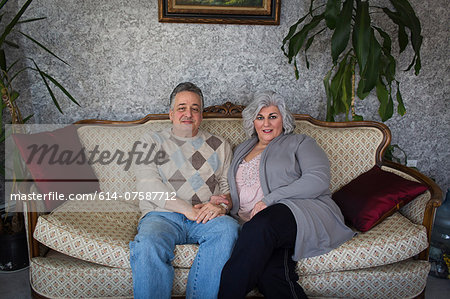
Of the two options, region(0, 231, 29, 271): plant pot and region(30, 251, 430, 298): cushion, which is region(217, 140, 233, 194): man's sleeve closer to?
region(30, 251, 430, 298): cushion

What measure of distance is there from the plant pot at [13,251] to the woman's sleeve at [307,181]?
1510 millimetres

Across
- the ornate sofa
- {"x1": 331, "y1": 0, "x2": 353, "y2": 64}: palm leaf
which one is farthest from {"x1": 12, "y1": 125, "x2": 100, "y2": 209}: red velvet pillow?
{"x1": 331, "y1": 0, "x2": 353, "y2": 64}: palm leaf

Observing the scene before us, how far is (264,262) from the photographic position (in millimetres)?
1501

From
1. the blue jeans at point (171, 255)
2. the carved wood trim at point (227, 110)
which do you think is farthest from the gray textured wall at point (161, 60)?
the blue jeans at point (171, 255)

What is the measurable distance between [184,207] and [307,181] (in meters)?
0.65

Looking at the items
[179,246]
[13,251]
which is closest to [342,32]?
[179,246]

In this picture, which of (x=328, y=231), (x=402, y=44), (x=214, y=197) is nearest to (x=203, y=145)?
(x=214, y=197)

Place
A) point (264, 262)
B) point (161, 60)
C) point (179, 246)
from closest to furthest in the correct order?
point (264, 262), point (179, 246), point (161, 60)

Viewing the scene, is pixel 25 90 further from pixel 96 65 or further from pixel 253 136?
pixel 253 136

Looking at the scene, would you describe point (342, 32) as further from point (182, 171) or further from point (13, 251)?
point (13, 251)

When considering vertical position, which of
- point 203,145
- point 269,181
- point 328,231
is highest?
point 203,145

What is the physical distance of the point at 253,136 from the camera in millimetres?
2092

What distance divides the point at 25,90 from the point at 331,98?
2263mm

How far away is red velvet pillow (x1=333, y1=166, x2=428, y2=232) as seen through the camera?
70.4 inches
